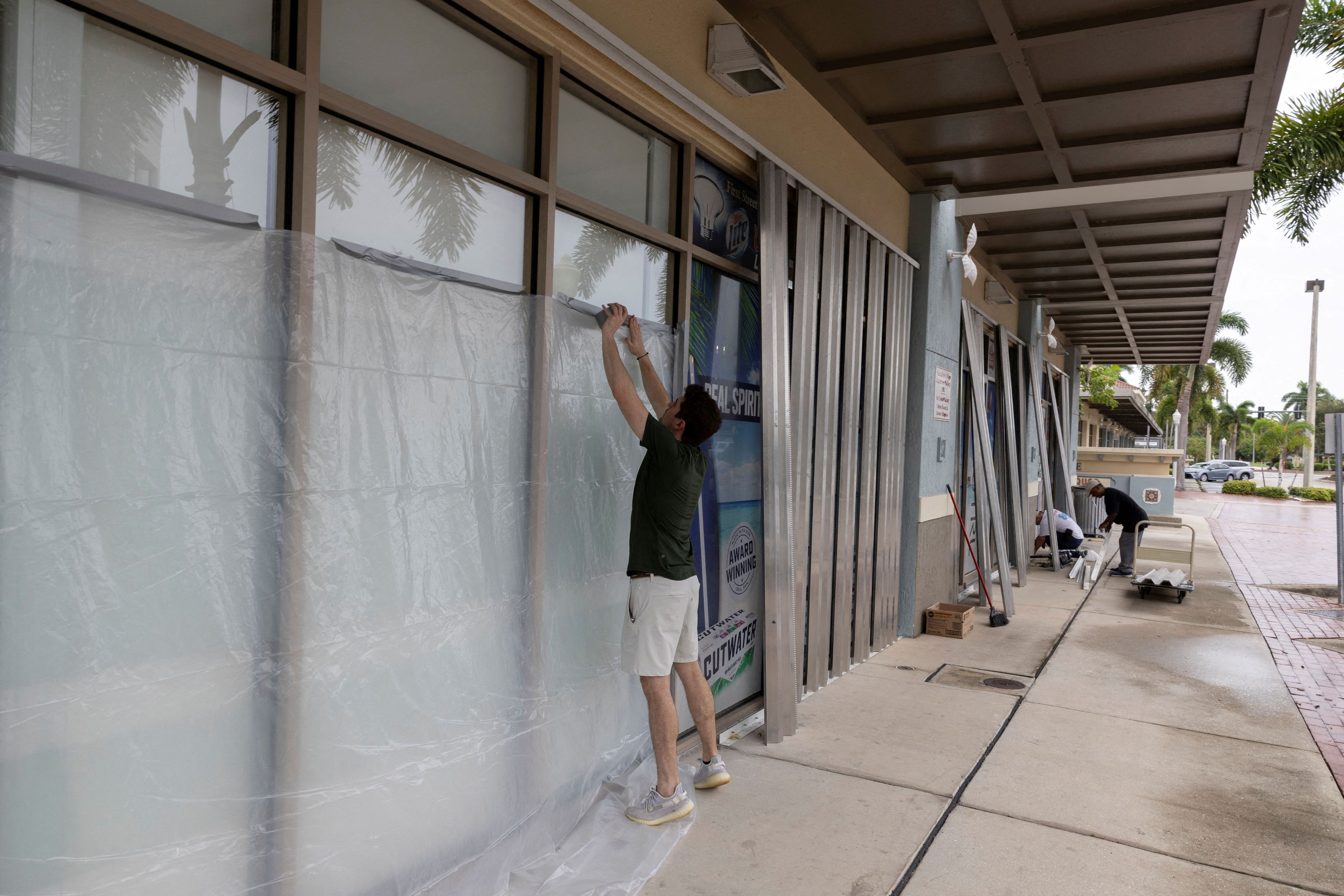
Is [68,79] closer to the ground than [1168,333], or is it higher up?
closer to the ground

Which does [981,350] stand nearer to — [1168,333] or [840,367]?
[840,367]

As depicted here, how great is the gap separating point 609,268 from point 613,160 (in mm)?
508

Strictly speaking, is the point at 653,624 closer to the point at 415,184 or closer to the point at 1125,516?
the point at 415,184

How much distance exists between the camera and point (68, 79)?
195cm

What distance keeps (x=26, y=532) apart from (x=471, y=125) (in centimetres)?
193

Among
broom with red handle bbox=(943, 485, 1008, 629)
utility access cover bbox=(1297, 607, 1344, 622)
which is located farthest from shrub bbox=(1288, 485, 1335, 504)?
broom with red handle bbox=(943, 485, 1008, 629)

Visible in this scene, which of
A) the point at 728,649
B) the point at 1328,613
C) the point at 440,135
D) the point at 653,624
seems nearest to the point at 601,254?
the point at 440,135

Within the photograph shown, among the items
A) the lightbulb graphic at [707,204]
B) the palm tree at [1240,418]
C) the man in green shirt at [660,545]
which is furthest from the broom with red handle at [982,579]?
the palm tree at [1240,418]

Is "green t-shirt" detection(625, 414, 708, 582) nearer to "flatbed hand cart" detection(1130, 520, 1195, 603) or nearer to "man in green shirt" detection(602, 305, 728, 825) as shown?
"man in green shirt" detection(602, 305, 728, 825)

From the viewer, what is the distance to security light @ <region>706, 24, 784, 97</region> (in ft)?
13.8

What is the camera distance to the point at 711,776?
3.93 meters

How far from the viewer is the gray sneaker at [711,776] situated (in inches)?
154

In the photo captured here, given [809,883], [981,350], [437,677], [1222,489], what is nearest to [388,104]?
[437,677]

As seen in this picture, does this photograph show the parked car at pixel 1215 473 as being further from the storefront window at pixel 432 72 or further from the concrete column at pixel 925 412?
the storefront window at pixel 432 72
